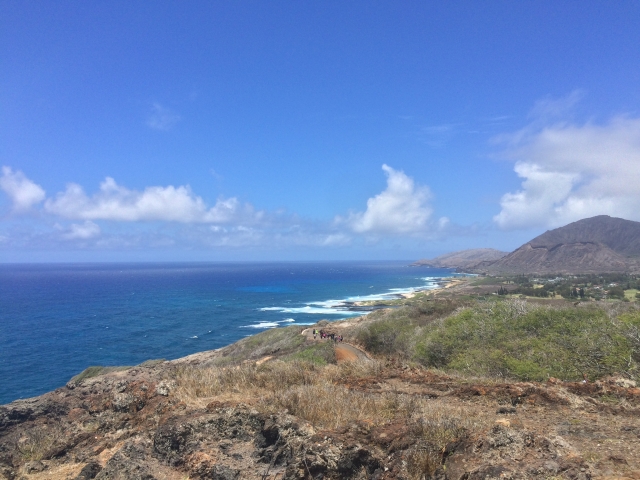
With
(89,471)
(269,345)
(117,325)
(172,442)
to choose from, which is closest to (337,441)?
(172,442)

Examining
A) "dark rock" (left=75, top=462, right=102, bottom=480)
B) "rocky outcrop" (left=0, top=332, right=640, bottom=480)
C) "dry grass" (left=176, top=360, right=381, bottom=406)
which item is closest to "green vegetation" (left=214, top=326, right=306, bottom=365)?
"dry grass" (left=176, top=360, right=381, bottom=406)

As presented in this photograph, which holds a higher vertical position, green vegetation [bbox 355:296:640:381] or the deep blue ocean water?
green vegetation [bbox 355:296:640:381]

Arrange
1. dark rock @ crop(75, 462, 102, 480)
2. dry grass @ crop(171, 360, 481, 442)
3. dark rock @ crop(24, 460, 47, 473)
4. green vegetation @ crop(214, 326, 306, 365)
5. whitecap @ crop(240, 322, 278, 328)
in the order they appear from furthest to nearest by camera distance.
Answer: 1. whitecap @ crop(240, 322, 278, 328)
2. green vegetation @ crop(214, 326, 306, 365)
3. dark rock @ crop(24, 460, 47, 473)
4. dry grass @ crop(171, 360, 481, 442)
5. dark rock @ crop(75, 462, 102, 480)

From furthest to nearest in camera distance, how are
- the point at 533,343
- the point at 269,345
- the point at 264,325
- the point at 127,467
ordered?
1. the point at 264,325
2. the point at 269,345
3. the point at 533,343
4. the point at 127,467

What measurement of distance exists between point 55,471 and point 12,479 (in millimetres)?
612

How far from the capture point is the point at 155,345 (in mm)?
51125

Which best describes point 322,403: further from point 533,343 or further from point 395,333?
point 395,333

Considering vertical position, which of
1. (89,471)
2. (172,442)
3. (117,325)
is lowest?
(117,325)

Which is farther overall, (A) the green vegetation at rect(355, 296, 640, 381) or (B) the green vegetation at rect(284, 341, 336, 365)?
(B) the green vegetation at rect(284, 341, 336, 365)

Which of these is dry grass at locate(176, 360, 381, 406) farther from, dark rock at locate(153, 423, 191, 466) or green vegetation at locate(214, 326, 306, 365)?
green vegetation at locate(214, 326, 306, 365)

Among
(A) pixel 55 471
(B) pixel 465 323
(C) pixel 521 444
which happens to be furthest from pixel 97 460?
(B) pixel 465 323

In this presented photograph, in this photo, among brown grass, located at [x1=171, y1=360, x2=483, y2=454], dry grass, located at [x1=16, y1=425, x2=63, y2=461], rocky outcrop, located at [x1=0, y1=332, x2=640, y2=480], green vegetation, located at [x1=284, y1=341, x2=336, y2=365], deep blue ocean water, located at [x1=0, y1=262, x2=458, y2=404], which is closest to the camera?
rocky outcrop, located at [x1=0, y1=332, x2=640, y2=480]

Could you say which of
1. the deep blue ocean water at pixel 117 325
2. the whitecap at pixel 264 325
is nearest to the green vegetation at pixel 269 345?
the deep blue ocean water at pixel 117 325

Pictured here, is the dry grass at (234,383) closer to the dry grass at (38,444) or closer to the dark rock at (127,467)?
the dark rock at (127,467)
